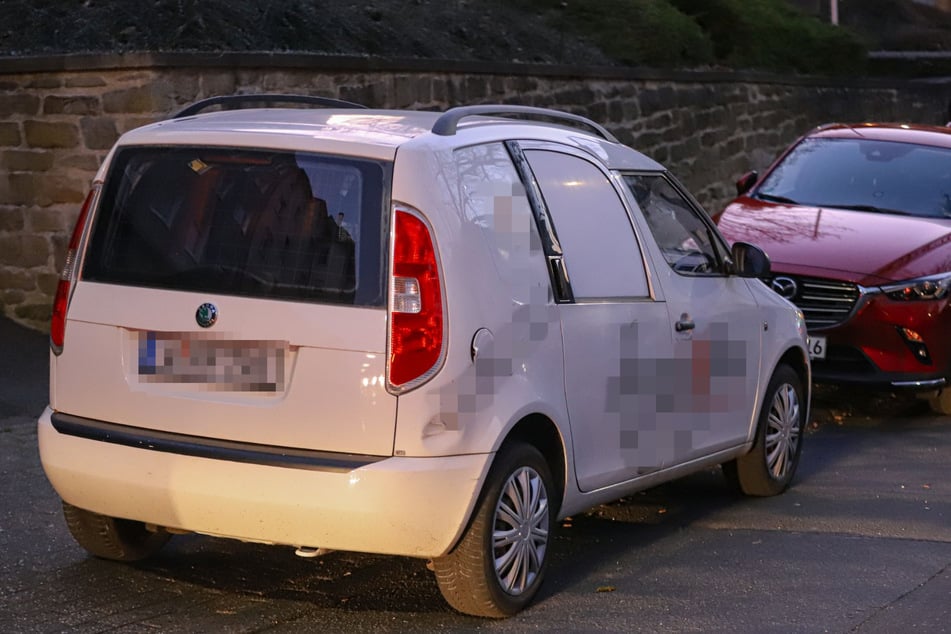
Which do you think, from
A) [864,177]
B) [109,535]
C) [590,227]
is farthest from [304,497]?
[864,177]

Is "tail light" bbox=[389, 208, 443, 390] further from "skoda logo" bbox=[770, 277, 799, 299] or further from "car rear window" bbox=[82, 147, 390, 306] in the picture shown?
"skoda logo" bbox=[770, 277, 799, 299]

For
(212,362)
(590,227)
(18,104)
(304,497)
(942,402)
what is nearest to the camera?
(304,497)

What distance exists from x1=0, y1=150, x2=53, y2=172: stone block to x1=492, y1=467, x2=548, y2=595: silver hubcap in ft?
20.1

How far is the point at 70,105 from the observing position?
1060cm

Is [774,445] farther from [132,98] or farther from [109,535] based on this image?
[132,98]

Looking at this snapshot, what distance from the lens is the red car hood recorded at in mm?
10086

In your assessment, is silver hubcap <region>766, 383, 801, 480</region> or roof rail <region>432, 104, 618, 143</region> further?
silver hubcap <region>766, 383, 801, 480</region>

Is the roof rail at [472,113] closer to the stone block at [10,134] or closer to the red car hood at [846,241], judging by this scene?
the red car hood at [846,241]

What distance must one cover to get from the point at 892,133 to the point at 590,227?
690 cm

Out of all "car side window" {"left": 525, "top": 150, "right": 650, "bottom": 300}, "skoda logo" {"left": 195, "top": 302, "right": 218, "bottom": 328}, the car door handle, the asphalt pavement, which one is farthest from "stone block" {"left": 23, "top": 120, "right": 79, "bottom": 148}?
"skoda logo" {"left": 195, "top": 302, "right": 218, "bottom": 328}

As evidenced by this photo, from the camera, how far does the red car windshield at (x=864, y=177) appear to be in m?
11.4

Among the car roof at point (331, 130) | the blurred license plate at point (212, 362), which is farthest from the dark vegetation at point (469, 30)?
the blurred license plate at point (212, 362)

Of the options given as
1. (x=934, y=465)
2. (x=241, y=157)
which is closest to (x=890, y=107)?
(x=934, y=465)

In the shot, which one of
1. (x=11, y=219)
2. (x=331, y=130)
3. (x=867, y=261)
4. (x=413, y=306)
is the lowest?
(x=867, y=261)
